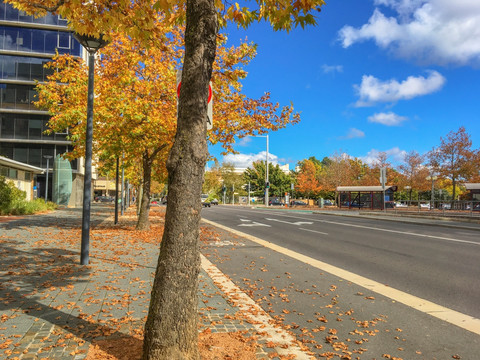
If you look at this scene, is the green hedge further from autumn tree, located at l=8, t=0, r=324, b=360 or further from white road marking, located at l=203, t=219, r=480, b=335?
autumn tree, located at l=8, t=0, r=324, b=360

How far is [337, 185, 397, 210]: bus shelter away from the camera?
37.2 metres

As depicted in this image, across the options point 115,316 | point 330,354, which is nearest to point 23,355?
point 115,316

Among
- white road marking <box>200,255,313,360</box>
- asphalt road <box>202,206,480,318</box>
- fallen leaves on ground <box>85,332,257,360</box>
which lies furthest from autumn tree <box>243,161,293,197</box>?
fallen leaves on ground <box>85,332,257,360</box>

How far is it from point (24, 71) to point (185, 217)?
1904 inches

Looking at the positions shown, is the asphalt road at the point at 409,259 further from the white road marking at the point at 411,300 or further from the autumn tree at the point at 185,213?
the autumn tree at the point at 185,213

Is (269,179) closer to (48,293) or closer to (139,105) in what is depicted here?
(139,105)

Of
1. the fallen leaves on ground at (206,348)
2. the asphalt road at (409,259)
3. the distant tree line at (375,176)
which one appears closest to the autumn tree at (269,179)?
the distant tree line at (375,176)

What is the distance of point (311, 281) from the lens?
6.50 metres

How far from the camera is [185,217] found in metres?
3.02

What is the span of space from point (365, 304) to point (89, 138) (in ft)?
18.9

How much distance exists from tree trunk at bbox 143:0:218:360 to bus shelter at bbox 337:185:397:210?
36.2 meters

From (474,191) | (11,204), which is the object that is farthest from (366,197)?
(11,204)

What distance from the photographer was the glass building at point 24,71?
1646 inches

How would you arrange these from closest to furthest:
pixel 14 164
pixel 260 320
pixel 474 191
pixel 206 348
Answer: pixel 206 348, pixel 260 320, pixel 14 164, pixel 474 191
